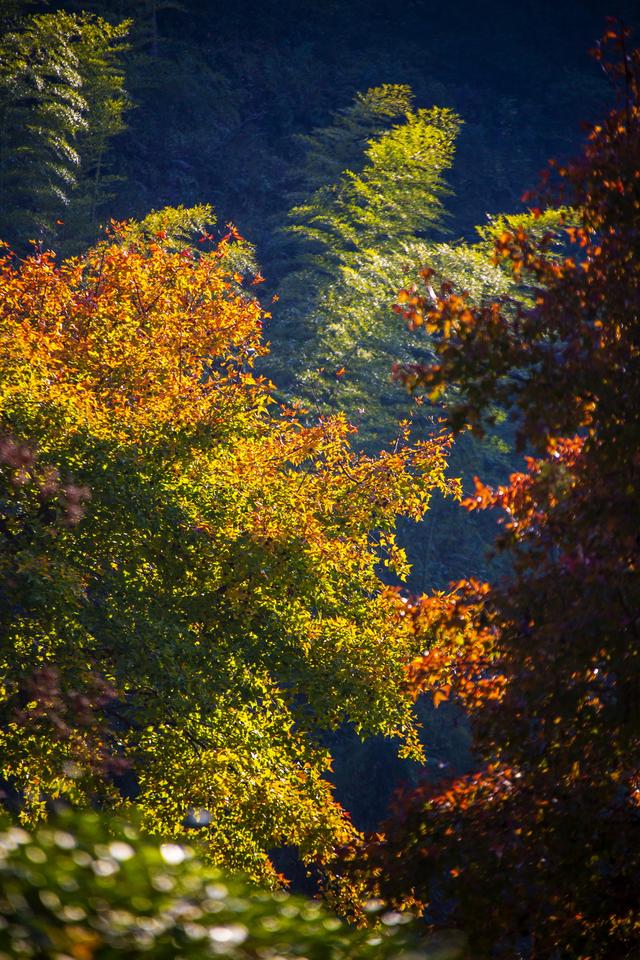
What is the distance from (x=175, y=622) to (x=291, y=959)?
828cm

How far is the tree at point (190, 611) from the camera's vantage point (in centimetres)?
1073

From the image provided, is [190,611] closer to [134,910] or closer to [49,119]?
[134,910]

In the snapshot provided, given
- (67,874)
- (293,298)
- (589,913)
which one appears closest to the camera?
(67,874)

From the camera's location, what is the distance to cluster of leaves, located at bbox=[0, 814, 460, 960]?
2.96m

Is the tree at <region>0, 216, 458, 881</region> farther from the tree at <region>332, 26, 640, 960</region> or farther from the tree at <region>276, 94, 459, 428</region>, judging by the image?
the tree at <region>276, 94, 459, 428</region>

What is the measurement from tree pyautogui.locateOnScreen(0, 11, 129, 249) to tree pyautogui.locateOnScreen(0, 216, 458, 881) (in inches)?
741

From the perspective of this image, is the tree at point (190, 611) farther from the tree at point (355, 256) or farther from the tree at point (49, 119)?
the tree at point (49, 119)

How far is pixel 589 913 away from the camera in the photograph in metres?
6.23

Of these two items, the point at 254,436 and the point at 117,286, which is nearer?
the point at 254,436

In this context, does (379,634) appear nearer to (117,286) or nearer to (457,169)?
(117,286)

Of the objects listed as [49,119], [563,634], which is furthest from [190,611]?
[49,119]

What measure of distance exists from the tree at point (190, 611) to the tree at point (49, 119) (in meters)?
18.8

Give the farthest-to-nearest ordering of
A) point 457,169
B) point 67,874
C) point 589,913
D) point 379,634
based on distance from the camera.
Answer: point 457,169 → point 379,634 → point 589,913 → point 67,874

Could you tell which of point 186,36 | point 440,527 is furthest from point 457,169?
point 440,527
